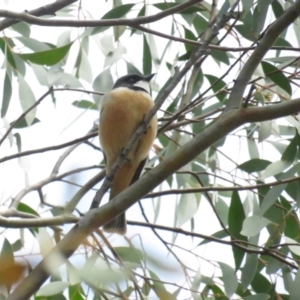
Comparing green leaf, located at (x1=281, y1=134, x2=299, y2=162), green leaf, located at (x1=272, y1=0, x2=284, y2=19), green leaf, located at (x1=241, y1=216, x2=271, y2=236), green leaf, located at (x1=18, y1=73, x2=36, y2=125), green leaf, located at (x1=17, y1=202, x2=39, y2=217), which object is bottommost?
green leaf, located at (x1=241, y1=216, x2=271, y2=236)

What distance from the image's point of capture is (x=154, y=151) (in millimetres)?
2686

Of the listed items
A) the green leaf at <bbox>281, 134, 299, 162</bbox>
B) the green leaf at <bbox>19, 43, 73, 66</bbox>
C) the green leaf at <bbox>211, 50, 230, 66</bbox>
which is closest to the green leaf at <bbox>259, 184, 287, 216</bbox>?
the green leaf at <bbox>281, 134, 299, 162</bbox>

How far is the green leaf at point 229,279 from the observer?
183 cm

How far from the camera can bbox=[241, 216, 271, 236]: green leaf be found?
179 cm

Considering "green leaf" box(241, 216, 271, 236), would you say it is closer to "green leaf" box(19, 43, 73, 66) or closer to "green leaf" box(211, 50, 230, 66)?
"green leaf" box(211, 50, 230, 66)

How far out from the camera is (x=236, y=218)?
6.39 ft

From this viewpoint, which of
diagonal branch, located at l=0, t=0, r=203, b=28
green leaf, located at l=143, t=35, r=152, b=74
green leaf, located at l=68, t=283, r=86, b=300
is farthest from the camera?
green leaf, located at l=143, t=35, r=152, b=74

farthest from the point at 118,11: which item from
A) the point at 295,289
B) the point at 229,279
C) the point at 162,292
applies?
the point at 162,292

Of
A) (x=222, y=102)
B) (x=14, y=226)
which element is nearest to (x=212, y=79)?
(x=222, y=102)

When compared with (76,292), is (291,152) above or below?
above

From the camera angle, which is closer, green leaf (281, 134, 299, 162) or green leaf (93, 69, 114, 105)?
green leaf (281, 134, 299, 162)

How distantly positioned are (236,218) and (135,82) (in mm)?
978

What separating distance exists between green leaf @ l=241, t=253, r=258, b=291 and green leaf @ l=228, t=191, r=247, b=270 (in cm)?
5

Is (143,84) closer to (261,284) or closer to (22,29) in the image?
(22,29)
